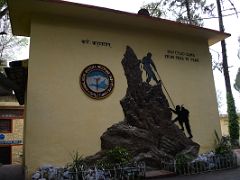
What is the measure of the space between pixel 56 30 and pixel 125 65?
242 centimetres

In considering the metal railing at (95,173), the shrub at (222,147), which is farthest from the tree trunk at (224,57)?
the metal railing at (95,173)

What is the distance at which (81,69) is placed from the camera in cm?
888

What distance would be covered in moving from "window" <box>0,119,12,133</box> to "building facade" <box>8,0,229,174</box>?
10.7 m

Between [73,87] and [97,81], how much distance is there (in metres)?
0.78

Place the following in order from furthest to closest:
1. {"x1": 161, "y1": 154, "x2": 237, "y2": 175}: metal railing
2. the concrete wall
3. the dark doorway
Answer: the concrete wall < the dark doorway < {"x1": 161, "y1": 154, "x2": 237, "y2": 175}: metal railing

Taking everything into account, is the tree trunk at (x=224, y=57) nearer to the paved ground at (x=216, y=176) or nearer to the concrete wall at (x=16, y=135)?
the paved ground at (x=216, y=176)

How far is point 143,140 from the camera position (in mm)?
9094

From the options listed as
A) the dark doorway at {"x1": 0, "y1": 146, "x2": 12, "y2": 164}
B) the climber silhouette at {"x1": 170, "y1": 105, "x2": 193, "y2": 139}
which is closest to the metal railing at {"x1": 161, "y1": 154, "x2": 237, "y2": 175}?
the climber silhouette at {"x1": 170, "y1": 105, "x2": 193, "y2": 139}

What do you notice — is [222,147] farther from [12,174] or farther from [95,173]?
[12,174]

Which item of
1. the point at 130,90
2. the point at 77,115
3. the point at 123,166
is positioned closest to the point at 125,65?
the point at 130,90

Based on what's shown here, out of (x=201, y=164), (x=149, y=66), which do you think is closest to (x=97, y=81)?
(x=149, y=66)

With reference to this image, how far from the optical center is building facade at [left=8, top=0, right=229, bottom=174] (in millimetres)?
8195

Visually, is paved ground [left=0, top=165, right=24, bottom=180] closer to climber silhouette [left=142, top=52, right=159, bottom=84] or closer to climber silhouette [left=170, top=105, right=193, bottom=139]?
climber silhouette [left=142, top=52, right=159, bottom=84]

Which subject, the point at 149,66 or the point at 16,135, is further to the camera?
the point at 16,135
